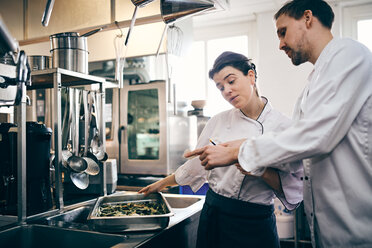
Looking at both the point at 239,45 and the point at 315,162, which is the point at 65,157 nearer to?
the point at 315,162

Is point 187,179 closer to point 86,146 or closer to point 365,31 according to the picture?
point 86,146

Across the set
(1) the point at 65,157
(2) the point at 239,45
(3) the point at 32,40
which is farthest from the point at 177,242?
(2) the point at 239,45

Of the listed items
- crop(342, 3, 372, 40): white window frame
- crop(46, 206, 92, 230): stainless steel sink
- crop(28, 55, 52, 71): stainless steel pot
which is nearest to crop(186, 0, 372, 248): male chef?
crop(46, 206, 92, 230): stainless steel sink

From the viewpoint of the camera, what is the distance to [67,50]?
1.75 m

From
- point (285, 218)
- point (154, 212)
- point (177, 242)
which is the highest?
point (154, 212)

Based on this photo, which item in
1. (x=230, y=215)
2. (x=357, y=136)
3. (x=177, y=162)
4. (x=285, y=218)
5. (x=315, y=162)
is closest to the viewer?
(x=357, y=136)

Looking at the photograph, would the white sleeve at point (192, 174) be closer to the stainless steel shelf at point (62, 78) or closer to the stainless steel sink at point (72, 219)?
the stainless steel sink at point (72, 219)

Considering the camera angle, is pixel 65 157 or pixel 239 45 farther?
pixel 239 45

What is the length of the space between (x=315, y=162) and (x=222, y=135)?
0.60 metres

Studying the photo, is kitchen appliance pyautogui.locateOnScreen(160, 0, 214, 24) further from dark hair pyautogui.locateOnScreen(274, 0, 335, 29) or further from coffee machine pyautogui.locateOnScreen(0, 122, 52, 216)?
coffee machine pyautogui.locateOnScreen(0, 122, 52, 216)

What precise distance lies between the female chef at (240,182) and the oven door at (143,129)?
1.55m

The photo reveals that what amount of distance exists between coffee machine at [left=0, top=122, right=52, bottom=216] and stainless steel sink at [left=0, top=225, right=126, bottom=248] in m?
0.17

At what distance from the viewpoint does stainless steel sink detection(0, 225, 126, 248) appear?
1221mm

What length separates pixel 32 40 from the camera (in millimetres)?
2994
